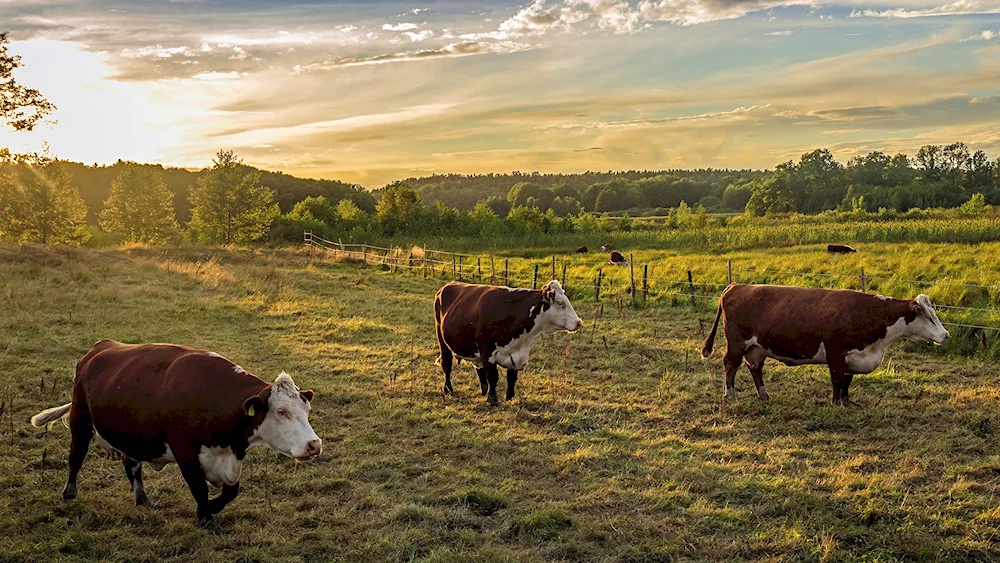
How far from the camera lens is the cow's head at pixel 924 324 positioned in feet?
27.1

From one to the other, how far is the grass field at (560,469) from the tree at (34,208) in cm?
4164

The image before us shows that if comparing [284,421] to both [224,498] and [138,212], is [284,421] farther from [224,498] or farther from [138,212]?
[138,212]

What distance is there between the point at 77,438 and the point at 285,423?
88.3 inches

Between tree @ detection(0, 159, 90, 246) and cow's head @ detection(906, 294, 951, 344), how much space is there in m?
52.3

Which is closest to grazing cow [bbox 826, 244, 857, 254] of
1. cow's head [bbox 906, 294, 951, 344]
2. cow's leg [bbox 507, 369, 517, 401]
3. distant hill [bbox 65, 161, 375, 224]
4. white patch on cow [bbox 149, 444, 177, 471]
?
cow's head [bbox 906, 294, 951, 344]

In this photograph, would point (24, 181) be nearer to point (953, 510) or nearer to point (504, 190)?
point (953, 510)

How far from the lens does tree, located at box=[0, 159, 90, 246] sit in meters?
45.8

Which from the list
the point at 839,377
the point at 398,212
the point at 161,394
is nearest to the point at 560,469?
the point at 161,394

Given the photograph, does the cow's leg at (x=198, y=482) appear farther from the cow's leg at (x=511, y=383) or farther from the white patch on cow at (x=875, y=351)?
the white patch on cow at (x=875, y=351)

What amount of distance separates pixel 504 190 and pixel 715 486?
189 metres

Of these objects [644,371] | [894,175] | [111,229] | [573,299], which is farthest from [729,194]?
[644,371]

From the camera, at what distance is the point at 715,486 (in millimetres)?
6273

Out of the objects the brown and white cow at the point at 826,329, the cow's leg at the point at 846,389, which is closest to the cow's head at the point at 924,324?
the brown and white cow at the point at 826,329

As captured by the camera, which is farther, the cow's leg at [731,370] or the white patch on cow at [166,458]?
the cow's leg at [731,370]
